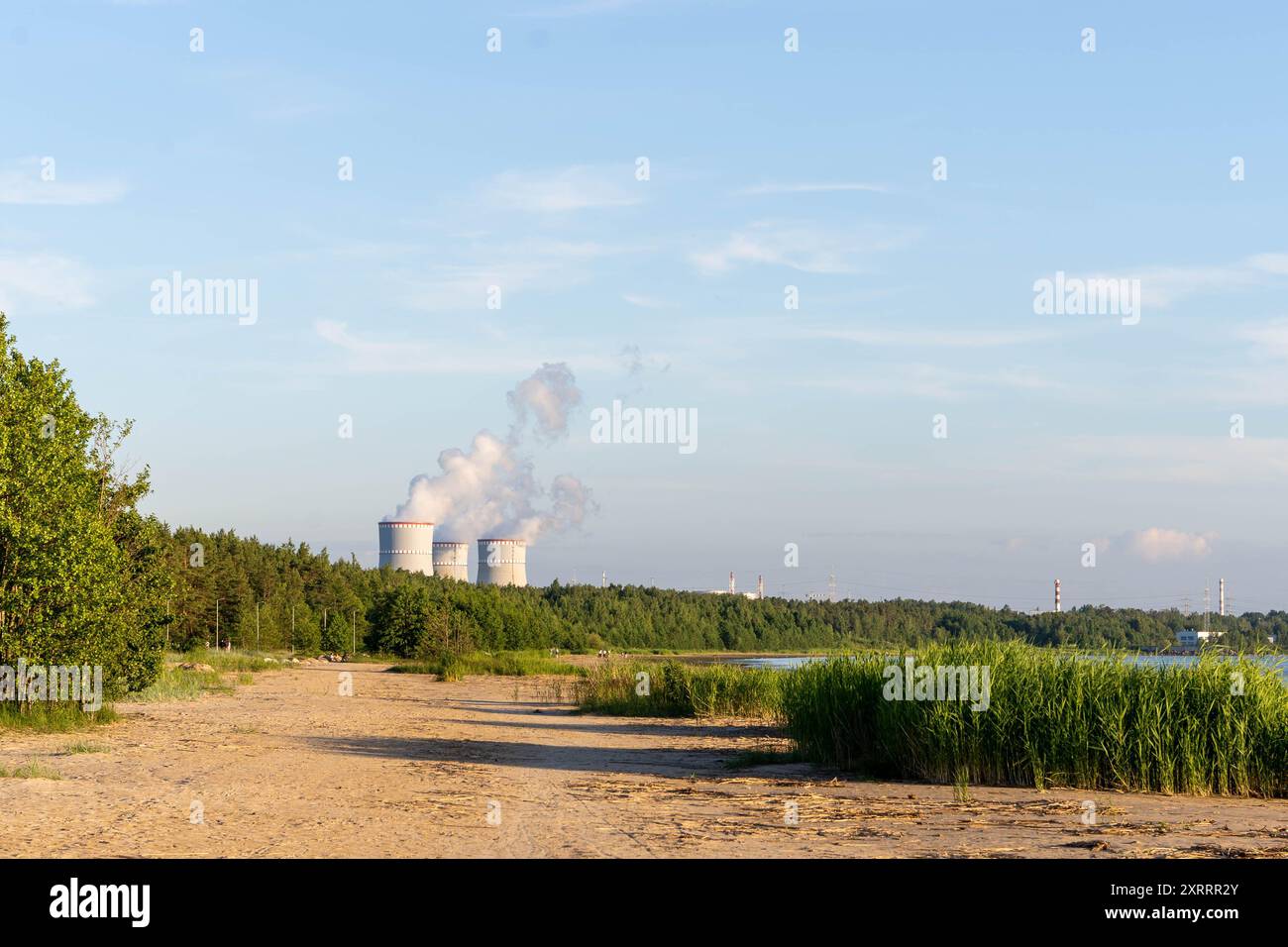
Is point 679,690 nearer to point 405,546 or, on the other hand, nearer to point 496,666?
point 496,666

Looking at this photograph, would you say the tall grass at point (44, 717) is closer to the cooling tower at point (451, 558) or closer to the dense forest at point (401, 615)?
the dense forest at point (401, 615)

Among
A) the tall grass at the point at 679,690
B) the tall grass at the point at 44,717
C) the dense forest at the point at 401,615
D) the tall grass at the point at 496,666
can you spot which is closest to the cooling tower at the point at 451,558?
the dense forest at the point at 401,615

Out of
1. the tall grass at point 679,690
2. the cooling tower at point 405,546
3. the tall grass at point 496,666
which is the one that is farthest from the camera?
the cooling tower at point 405,546

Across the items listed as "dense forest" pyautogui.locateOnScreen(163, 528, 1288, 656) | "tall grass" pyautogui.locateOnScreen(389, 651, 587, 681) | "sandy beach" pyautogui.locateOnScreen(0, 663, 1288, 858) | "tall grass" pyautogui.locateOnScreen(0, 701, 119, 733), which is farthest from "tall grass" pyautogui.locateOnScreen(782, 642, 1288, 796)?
"tall grass" pyautogui.locateOnScreen(389, 651, 587, 681)

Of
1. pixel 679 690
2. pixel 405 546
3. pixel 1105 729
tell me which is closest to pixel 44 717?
pixel 679 690
